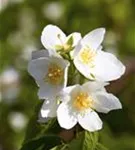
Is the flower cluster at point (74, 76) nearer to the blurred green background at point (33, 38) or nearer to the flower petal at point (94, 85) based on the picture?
the flower petal at point (94, 85)

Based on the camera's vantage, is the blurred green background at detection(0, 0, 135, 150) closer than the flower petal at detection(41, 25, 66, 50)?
No

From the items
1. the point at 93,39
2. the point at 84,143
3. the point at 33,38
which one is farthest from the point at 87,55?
the point at 33,38

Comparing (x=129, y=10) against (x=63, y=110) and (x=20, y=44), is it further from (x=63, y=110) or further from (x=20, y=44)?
(x=63, y=110)

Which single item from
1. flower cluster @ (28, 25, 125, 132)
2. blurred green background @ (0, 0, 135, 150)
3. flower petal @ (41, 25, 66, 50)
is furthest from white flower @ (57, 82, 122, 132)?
blurred green background @ (0, 0, 135, 150)

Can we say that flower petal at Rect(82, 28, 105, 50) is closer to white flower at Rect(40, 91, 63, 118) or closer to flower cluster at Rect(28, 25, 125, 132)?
flower cluster at Rect(28, 25, 125, 132)

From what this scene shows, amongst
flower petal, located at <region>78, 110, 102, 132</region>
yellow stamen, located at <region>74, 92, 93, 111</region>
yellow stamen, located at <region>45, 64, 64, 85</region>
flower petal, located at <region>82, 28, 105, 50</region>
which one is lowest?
flower petal, located at <region>78, 110, 102, 132</region>

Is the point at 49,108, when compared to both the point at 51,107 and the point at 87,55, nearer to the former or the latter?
the point at 51,107
